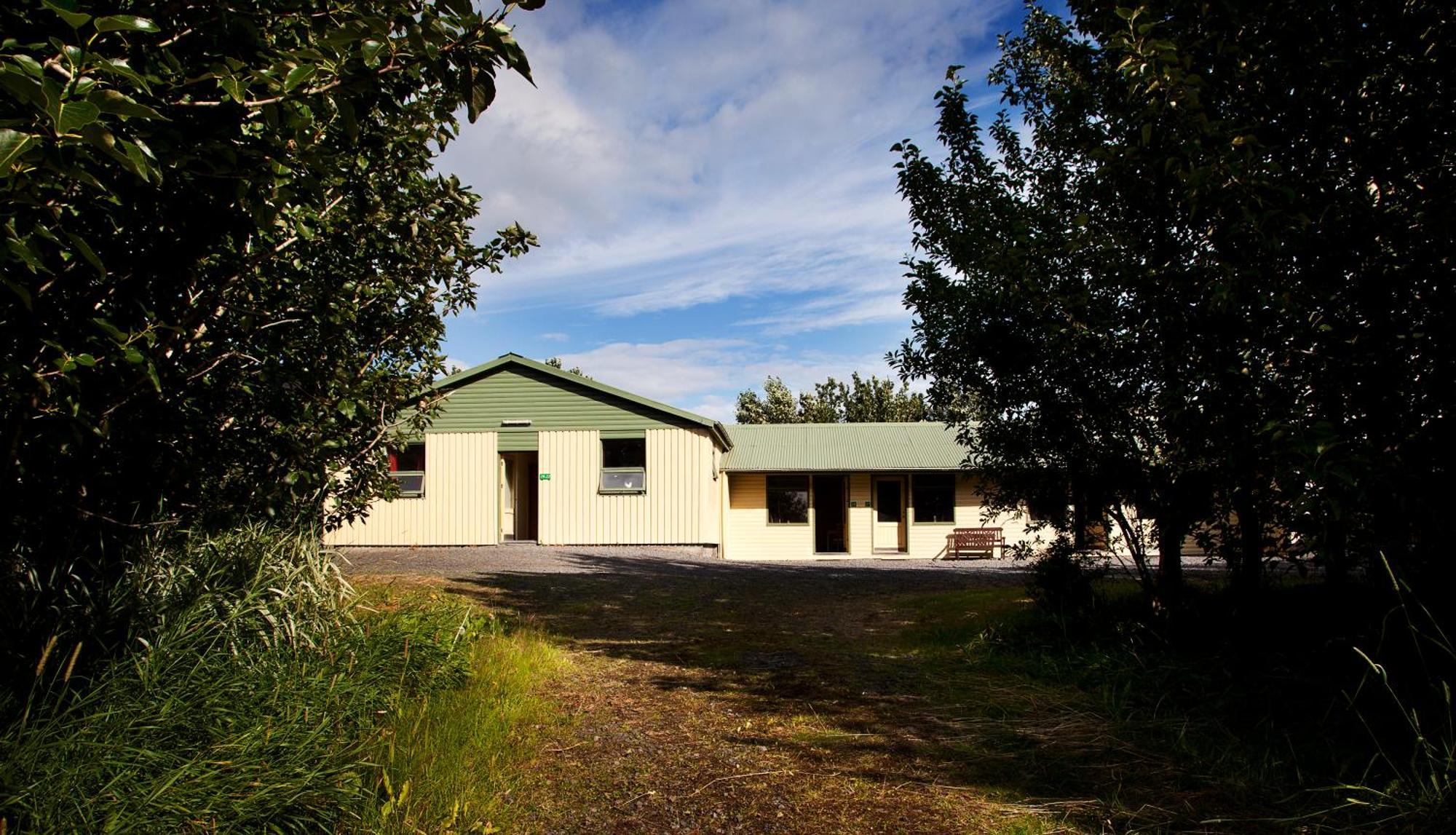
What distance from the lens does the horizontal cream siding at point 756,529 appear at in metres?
22.8

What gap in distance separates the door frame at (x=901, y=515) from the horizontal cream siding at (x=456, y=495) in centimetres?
1054

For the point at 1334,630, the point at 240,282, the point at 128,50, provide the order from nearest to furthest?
the point at 128,50 < the point at 240,282 < the point at 1334,630

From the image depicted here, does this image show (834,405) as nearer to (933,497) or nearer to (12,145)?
(933,497)

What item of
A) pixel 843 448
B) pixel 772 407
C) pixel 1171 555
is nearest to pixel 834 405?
pixel 772 407

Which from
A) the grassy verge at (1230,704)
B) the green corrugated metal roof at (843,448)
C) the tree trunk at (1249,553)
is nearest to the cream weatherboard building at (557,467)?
the green corrugated metal roof at (843,448)

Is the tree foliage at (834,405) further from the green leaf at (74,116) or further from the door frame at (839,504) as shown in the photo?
the green leaf at (74,116)

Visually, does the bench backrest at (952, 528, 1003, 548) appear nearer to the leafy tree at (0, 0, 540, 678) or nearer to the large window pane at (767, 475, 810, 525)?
the large window pane at (767, 475, 810, 525)

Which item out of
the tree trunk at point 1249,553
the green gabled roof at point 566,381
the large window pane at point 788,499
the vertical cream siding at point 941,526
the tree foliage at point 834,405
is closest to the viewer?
the tree trunk at point 1249,553

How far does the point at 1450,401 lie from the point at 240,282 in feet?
19.3

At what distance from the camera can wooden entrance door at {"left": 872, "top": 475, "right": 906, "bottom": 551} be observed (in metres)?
22.7

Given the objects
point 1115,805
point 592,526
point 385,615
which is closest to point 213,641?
point 385,615

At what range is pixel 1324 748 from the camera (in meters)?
4.23

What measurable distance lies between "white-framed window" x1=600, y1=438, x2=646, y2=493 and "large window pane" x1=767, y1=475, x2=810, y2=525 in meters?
4.78

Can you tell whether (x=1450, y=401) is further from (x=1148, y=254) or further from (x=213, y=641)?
(x=213, y=641)
